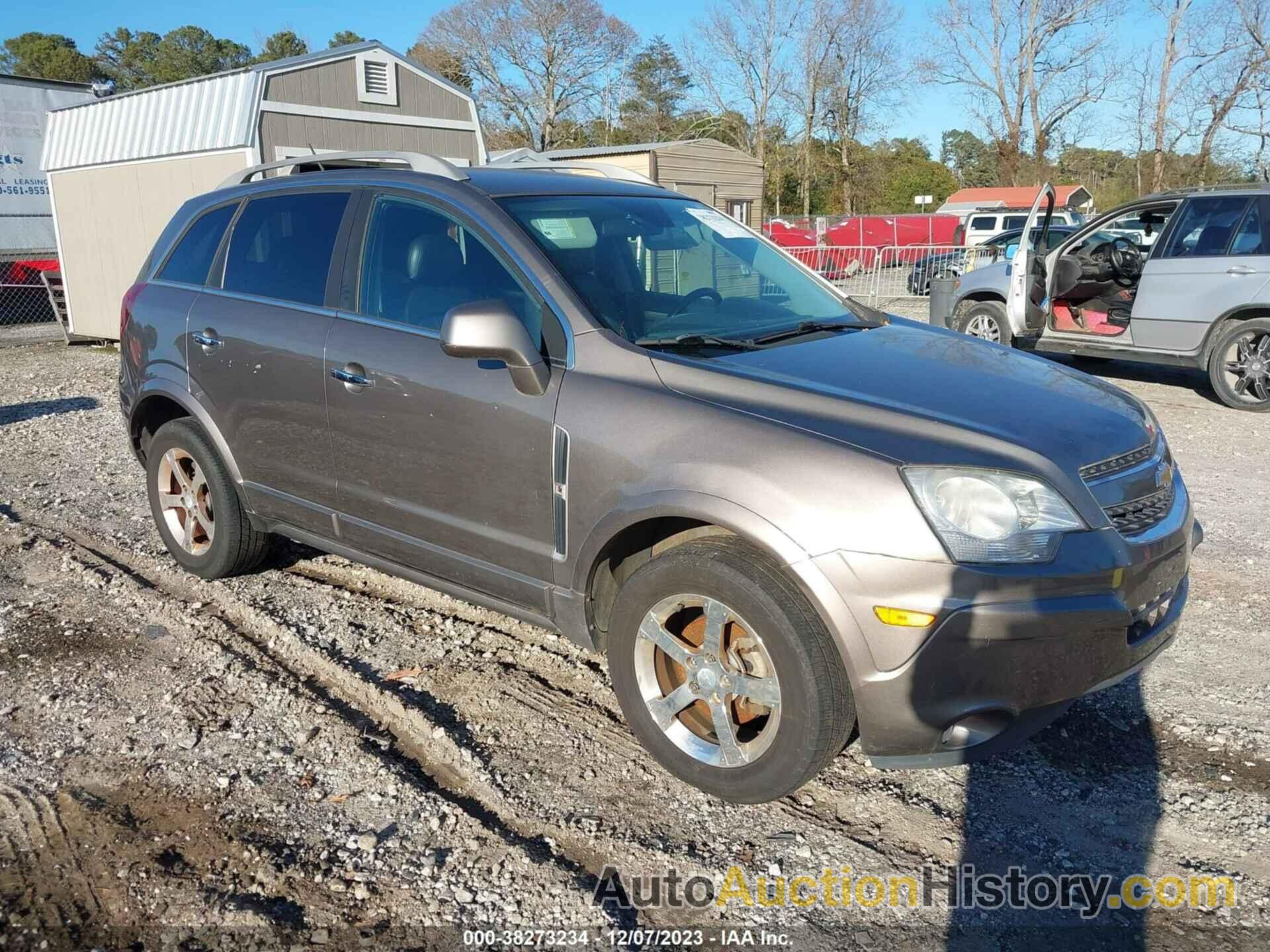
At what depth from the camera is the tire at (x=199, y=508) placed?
15.5 ft

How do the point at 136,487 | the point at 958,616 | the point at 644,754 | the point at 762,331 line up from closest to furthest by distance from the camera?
the point at 958,616
the point at 644,754
the point at 762,331
the point at 136,487

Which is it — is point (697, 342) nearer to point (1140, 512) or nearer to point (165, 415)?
point (1140, 512)

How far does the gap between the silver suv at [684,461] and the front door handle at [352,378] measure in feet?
0.05

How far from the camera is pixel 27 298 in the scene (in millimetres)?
18969

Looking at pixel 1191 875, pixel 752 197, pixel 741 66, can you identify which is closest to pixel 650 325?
pixel 1191 875

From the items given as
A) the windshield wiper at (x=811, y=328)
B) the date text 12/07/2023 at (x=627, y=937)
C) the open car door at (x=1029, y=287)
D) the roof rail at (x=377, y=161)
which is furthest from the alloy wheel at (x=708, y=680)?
the open car door at (x=1029, y=287)

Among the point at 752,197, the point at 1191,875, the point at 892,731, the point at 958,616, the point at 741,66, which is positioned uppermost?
the point at 741,66

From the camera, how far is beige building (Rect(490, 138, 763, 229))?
73.0 feet

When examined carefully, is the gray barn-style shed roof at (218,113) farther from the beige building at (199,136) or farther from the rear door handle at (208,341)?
the rear door handle at (208,341)

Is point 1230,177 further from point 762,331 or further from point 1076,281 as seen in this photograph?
point 762,331

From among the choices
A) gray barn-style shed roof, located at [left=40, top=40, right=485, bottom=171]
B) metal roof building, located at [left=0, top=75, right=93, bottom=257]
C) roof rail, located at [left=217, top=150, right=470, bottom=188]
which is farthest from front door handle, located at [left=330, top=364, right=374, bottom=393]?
metal roof building, located at [left=0, top=75, right=93, bottom=257]

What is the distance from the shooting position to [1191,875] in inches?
111

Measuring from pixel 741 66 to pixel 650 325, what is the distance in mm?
47686

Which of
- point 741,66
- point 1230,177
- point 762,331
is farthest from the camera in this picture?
point 741,66
